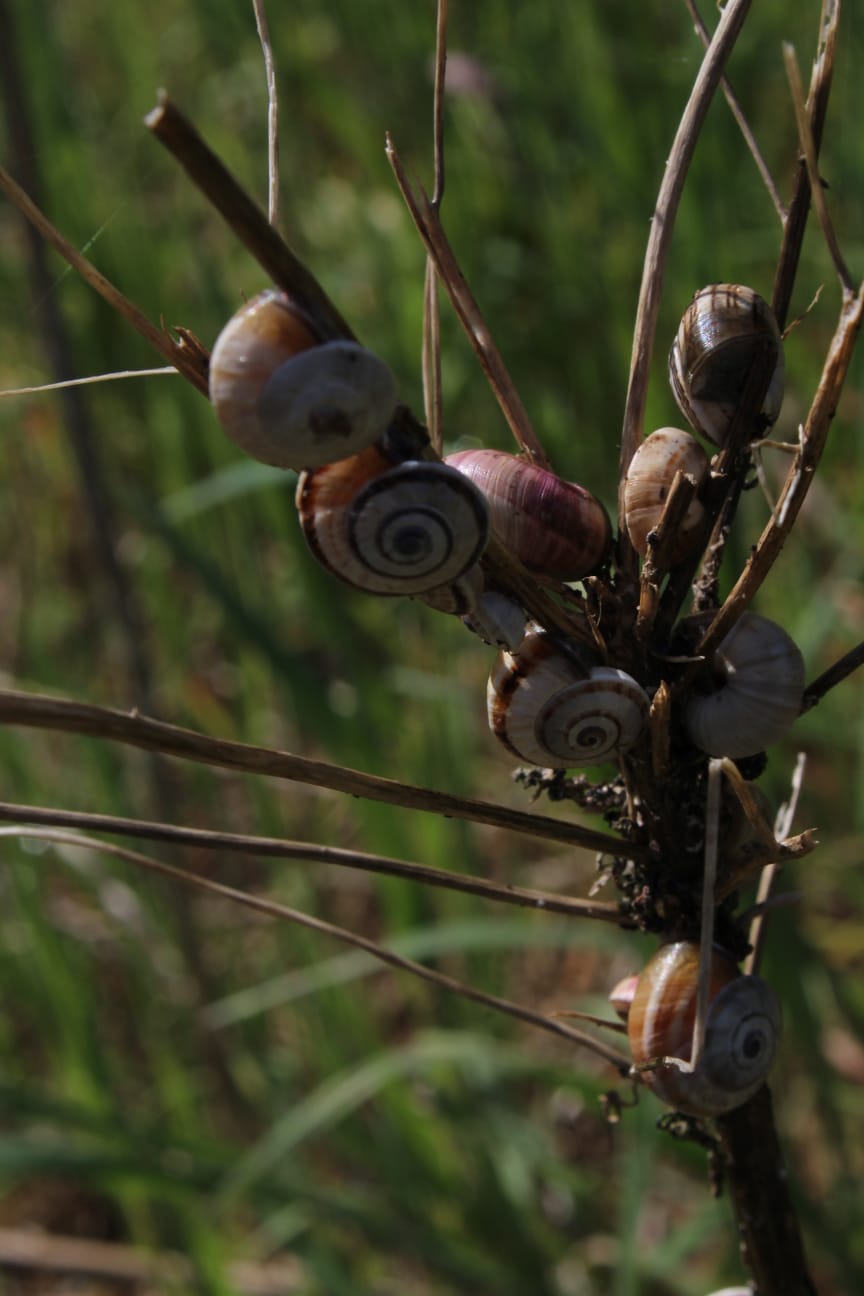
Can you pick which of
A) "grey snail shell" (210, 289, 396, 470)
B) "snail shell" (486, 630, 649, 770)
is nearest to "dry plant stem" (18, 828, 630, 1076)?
"snail shell" (486, 630, 649, 770)

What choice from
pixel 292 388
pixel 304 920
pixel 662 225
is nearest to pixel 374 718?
pixel 304 920

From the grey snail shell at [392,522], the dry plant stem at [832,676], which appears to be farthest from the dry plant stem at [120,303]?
the dry plant stem at [832,676]

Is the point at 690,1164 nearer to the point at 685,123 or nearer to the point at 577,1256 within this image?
the point at 577,1256

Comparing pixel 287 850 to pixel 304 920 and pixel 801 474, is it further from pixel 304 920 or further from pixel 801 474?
pixel 801 474

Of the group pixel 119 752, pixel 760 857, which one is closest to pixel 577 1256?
pixel 119 752

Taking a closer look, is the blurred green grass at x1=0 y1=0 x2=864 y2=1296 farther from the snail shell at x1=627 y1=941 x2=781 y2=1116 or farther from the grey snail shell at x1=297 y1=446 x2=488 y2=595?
the grey snail shell at x1=297 y1=446 x2=488 y2=595

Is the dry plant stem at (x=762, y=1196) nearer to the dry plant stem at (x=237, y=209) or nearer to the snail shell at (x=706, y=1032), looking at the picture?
the snail shell at (x=706, y=1032)

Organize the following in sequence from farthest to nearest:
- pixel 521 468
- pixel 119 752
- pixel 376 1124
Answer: pixel 119 752 < pixel 376 1124 < pixel 521 468

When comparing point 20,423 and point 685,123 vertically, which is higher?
point 20,423
